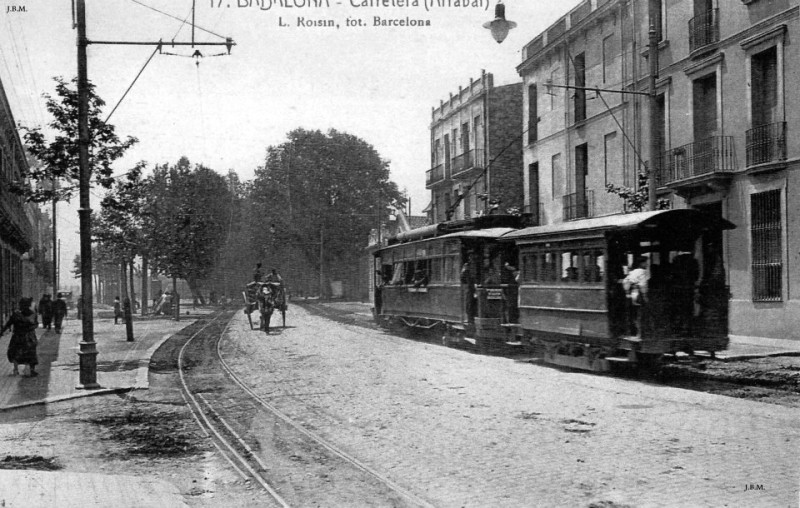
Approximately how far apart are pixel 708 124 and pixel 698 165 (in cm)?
131

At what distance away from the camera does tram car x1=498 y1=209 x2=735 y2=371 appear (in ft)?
35.7

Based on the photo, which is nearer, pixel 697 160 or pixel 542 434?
pixel 542 434

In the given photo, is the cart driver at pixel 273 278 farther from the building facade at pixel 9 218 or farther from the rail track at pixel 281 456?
the rail track at pixel 281 456

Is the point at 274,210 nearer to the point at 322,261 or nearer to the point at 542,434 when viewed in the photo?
the point at 322,261

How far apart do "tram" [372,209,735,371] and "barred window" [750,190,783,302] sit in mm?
6451

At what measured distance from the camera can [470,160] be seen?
121ft

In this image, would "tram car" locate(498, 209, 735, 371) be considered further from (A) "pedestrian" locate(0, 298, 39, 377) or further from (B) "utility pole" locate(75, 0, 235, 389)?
(A) "pedestrian" locate(0, 298, 39, 377)

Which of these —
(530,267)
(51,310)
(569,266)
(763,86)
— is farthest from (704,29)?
(51,310)

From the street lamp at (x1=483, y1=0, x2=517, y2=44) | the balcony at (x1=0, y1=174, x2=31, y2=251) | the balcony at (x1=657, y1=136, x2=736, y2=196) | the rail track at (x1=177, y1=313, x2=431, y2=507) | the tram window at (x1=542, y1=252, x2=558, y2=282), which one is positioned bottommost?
the rail track at (x1=177, y1=313, x2=431, y2=507)

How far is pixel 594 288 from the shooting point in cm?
1161

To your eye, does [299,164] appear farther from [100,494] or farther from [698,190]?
[100,494]

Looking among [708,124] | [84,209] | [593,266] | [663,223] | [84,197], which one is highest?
[708,124]

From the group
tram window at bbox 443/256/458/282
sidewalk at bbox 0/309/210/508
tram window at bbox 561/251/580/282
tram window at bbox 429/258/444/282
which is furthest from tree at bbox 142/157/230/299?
tram window at bbox 561/251/580/282

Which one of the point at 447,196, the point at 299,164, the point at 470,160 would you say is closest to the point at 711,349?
the point at 470,160
